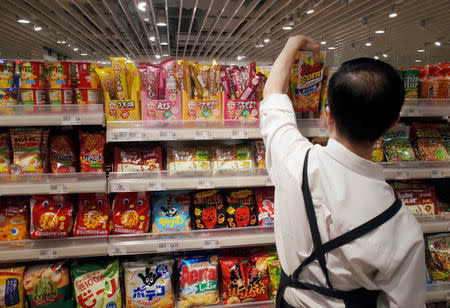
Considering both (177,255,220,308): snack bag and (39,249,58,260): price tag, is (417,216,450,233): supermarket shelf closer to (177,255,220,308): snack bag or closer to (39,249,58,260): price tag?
(177,255,220,308): snack bag

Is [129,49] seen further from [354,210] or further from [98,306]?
[354,210]

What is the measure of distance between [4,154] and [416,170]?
99.2 inches

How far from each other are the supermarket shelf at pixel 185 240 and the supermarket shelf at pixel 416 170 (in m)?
0.85

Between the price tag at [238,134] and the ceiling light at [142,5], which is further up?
the ceiling light at [142,5]

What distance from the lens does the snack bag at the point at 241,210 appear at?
1.91 meters

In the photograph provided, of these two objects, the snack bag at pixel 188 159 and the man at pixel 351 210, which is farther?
the snack bag at pixel 188 159

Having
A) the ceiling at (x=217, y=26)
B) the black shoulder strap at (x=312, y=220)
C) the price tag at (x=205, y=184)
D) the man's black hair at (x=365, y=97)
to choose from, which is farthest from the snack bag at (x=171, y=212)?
the ceiling at (x=217, y=26)

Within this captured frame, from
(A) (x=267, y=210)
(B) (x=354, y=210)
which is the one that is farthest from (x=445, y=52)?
(B) (x=354, y=210)

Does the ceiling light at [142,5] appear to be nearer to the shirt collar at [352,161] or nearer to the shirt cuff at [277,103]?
the shirt cuff at [277,103]

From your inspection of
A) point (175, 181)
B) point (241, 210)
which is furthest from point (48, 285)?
point (241, 210)

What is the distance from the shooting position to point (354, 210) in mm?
847

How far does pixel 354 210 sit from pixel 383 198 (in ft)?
0.33

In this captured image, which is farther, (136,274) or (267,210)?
(267,210)

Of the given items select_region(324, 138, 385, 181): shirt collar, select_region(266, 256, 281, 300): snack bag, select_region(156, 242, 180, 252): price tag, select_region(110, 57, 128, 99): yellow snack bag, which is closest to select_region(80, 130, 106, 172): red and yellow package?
select_region(110, 57, 128, 99): yellow snack bag
